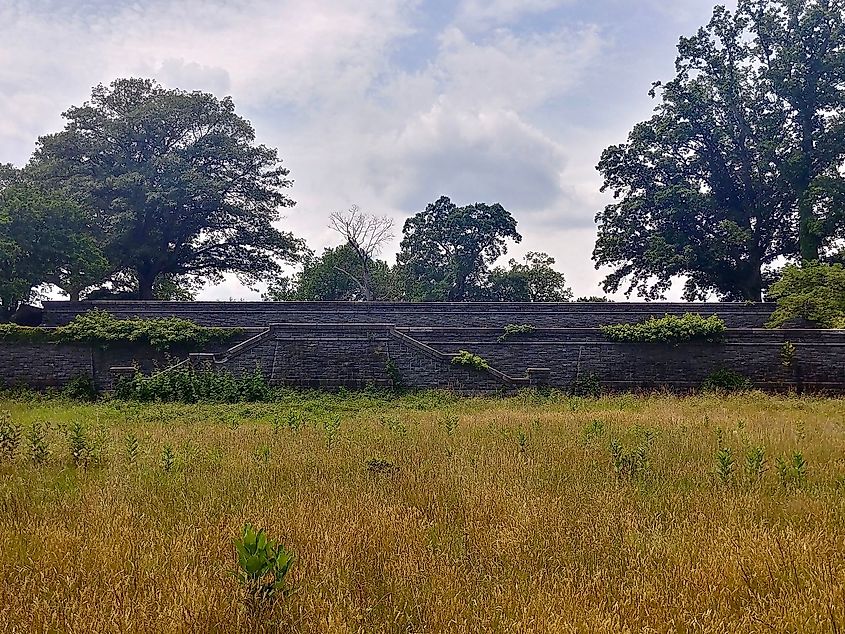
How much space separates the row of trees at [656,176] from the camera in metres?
23.1

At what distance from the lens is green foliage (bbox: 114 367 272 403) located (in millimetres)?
13305

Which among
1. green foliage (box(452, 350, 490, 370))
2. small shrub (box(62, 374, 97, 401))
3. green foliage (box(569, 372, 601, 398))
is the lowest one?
small shrub (box(62, 374, 97, 401))

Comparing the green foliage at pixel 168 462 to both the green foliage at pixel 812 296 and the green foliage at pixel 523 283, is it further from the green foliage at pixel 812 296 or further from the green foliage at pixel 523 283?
the green foliage at pixel 523 283

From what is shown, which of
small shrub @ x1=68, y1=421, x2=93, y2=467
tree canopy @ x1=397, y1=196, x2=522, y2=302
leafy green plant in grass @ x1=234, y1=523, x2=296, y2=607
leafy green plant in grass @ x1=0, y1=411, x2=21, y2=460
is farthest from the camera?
tree canopy @ x1=397, y1=196, x2=522, y2=302

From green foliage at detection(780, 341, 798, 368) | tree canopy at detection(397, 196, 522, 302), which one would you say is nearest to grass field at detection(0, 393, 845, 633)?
green foliage at detection(780, 341, 798, 368)

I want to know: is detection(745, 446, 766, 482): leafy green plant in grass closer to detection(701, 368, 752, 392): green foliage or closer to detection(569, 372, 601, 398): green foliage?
detection(569, 372, 601, 398): green foliage

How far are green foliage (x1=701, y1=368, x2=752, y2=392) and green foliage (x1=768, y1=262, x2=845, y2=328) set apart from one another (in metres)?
4.33

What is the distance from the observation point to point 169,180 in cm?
2455

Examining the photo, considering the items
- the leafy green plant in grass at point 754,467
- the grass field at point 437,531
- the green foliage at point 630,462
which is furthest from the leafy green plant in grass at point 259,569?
the leafy green plant in grass at point 754,467

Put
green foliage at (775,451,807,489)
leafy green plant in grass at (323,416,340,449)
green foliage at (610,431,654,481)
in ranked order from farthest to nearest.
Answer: leafy green plant in grass at (323,416,340,449) → green foliage at (610,431,654,481) → green foliage at (775,451,807,489)

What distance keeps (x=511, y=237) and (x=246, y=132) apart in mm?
15386

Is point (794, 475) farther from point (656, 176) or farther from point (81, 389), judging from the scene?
point (656, 176)

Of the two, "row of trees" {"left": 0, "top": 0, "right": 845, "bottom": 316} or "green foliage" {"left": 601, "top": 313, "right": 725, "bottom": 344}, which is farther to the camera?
"row of trees" {"left": 0, "top": 0, "right": 845, "bottom": 316}

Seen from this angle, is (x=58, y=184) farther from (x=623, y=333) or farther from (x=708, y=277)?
(x=708, y=277)
